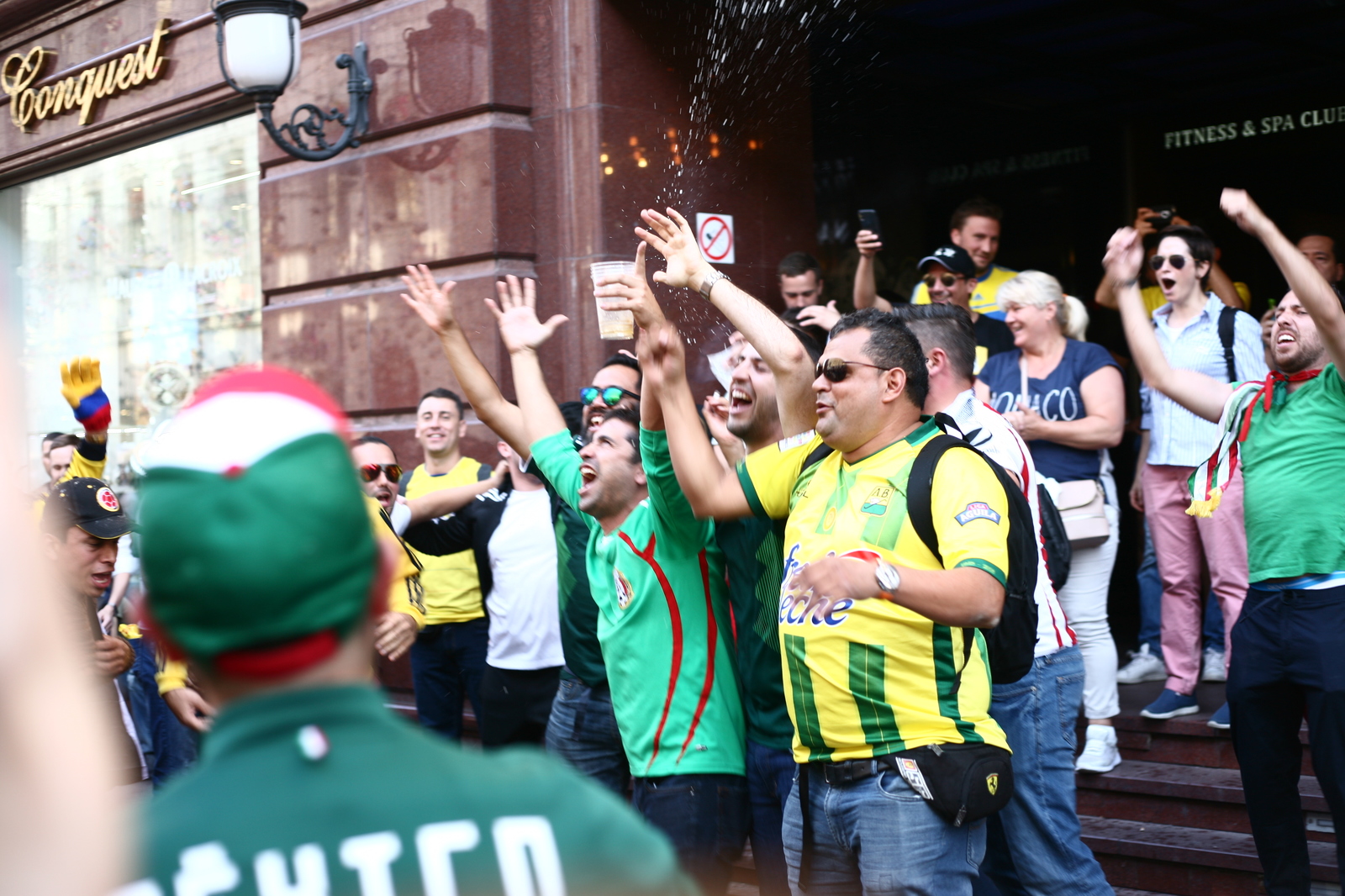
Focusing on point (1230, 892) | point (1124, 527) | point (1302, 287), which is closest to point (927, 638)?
point (1302, 287)

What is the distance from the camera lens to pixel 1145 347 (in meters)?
5.03

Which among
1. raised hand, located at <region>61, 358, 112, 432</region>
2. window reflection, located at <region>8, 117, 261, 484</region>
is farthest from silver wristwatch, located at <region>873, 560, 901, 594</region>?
window reflection, located at <region>8, 117, 261, 484</region>

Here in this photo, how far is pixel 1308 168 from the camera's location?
11.2 m

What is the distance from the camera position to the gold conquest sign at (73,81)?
32.6 ft

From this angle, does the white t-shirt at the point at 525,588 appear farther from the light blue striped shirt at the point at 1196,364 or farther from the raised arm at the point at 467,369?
the light blue striped shirt at the point at 1196,364

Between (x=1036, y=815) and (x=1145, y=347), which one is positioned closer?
(x=1036, y=815)

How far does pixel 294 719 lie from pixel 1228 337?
5.70 meters

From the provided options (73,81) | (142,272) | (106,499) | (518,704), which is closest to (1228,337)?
(518,704)

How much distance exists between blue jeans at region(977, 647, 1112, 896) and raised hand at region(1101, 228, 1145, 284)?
148 centimetres

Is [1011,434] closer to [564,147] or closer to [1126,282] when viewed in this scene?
[1126,282]

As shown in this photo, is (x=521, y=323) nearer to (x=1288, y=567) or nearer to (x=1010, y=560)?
(x=1010, y=560)

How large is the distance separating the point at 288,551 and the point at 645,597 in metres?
2.88

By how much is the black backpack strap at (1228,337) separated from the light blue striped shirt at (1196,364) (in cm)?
1

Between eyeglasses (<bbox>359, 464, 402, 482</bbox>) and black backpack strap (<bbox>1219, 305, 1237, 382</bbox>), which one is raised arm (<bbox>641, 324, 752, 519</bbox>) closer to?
eyeglasses (<bbox>359, 464, 402, 482</bbox>)
